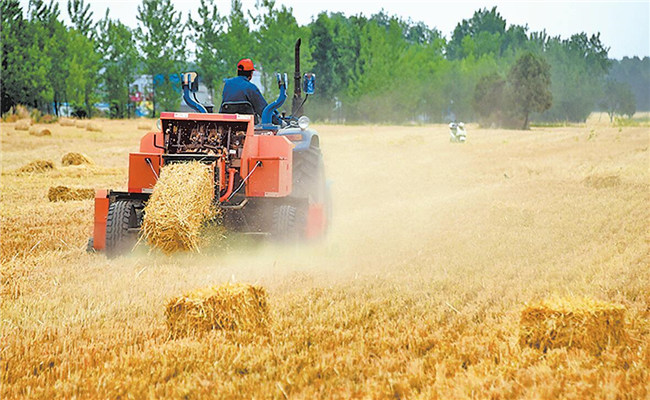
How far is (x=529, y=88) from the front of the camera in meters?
58.2

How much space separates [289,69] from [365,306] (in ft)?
158

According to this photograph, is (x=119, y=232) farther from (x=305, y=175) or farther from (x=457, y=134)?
(x=457, y=134)

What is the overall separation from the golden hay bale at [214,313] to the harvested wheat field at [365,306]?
0.18 ft

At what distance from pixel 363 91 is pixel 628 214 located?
54404 millimetres

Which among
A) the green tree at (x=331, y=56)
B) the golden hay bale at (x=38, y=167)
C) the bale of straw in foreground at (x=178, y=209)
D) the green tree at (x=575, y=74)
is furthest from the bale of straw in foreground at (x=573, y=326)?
the green tree at (x=575, y=74)

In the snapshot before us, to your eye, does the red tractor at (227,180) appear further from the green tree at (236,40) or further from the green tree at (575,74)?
the green tree at (575,74)

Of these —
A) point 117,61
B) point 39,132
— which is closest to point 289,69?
point 117,61

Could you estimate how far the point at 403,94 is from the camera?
66.5 metres

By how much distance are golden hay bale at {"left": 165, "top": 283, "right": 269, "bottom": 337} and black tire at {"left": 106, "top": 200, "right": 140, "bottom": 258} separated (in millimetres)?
2536

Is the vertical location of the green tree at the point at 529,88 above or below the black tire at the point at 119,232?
above

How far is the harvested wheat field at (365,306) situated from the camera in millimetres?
4430

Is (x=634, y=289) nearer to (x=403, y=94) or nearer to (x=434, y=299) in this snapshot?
(x=434, y=299)

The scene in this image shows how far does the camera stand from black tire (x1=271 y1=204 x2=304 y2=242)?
775cm

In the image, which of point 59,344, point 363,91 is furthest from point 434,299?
point 363,91
